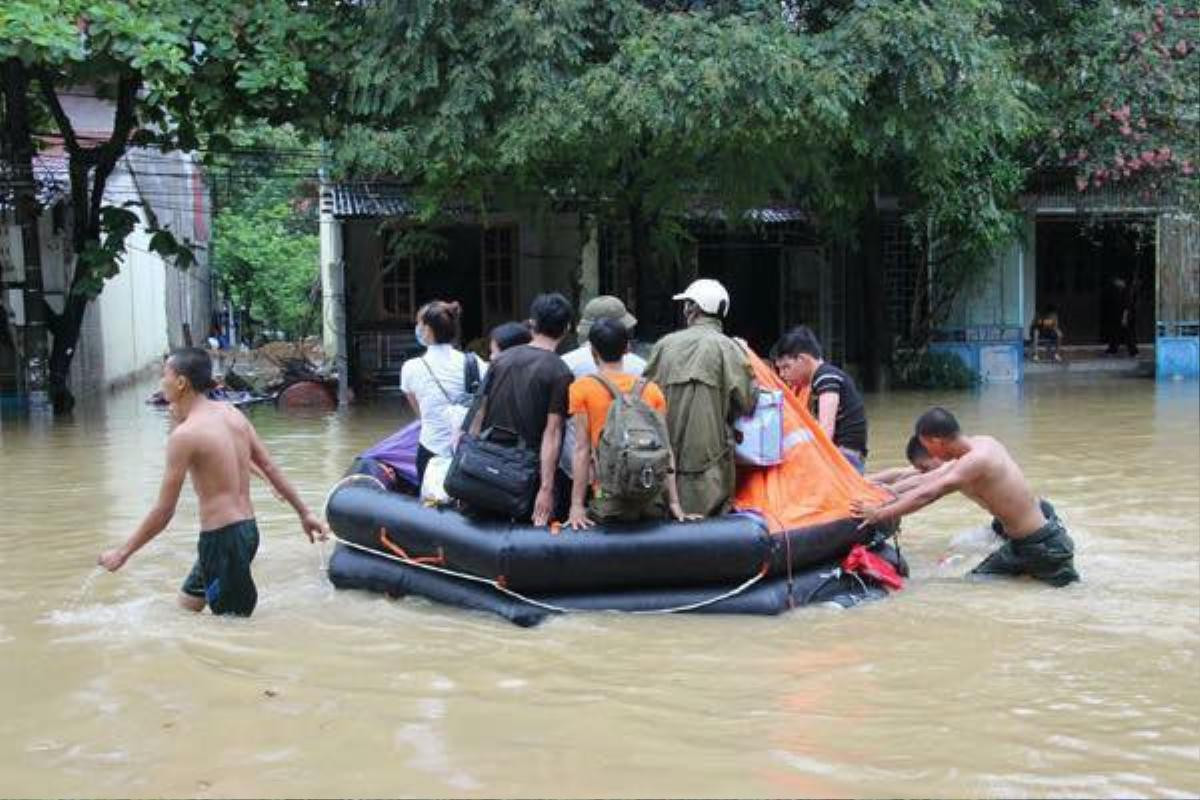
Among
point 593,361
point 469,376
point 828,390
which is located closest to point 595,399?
point 593,361

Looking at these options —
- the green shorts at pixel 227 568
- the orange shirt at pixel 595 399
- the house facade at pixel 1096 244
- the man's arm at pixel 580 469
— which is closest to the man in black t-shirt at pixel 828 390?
the orange shirt at pixel 595 399

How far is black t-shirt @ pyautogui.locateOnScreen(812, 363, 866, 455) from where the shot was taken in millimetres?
7863

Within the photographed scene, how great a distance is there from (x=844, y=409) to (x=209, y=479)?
379 cm

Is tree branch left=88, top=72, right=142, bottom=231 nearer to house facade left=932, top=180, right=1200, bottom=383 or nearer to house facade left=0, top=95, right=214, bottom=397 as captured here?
house facade left=0, top=95, right=214, bottom=397

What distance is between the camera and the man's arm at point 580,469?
6527 millimetres

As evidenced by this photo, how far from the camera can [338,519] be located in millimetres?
7363

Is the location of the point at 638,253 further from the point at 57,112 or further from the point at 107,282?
the point at 107,282

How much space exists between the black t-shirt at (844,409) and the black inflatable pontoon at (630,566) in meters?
1.08

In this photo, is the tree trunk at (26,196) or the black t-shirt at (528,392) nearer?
the black t-shirt at (528,392)

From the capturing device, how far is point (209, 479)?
19.2 feet

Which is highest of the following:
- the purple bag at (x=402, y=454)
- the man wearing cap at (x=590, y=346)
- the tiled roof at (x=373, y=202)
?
the tiled roof at (x=373, y=202)

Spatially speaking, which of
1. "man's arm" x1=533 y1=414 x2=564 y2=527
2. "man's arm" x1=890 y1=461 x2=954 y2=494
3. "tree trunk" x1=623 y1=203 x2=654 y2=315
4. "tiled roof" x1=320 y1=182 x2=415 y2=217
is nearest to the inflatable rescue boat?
"man's arm" x1=533 y1=414 x2=564 y2=527

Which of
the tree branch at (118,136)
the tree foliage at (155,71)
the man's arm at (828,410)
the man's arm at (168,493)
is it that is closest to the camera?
the man's arm at (168,493)

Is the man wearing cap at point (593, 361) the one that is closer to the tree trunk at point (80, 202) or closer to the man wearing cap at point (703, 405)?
the man wearing cap at point (703, 405)
